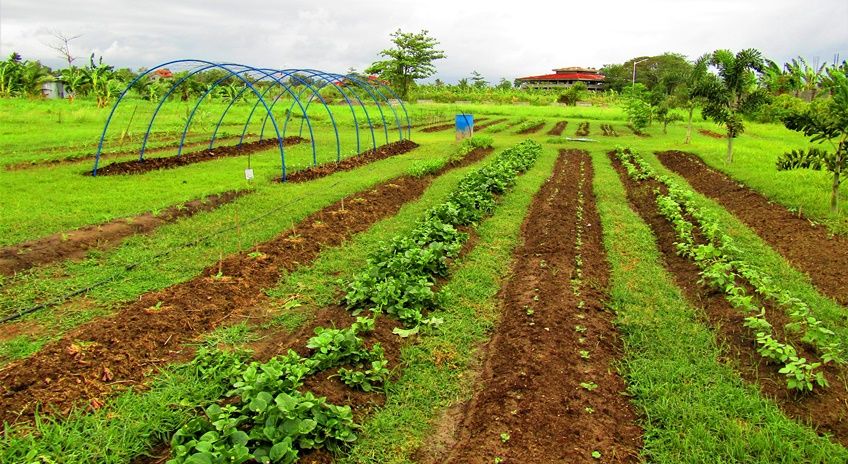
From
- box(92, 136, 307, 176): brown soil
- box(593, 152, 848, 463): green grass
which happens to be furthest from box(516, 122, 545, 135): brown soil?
box(593, 152, 848, 463): green grass

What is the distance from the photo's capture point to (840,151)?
32.8 ft

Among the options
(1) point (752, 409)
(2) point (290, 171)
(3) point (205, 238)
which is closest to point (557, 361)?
(1) point (752, 409)

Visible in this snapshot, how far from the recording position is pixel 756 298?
605 centimetres

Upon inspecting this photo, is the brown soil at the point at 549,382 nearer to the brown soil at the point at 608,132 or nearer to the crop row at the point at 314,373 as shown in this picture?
the crop row at the point at 314,373

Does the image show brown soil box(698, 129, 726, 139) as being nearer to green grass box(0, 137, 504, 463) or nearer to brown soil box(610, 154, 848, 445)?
brown soil box(610, 154, 848, 445)

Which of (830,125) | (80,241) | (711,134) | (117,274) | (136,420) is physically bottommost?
(136,420)

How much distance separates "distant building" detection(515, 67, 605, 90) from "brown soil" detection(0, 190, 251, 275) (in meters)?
96.6

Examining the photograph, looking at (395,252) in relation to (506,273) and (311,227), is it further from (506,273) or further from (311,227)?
(311,227)

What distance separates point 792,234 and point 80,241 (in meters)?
11.6

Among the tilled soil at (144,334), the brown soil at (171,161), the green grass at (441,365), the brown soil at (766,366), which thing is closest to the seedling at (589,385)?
the green grass at (441,365)

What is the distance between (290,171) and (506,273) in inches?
368

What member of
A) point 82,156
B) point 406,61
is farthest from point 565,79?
point 82,156

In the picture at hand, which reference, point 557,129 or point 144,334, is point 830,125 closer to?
point 144,334

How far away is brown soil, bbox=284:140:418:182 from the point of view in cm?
1406
